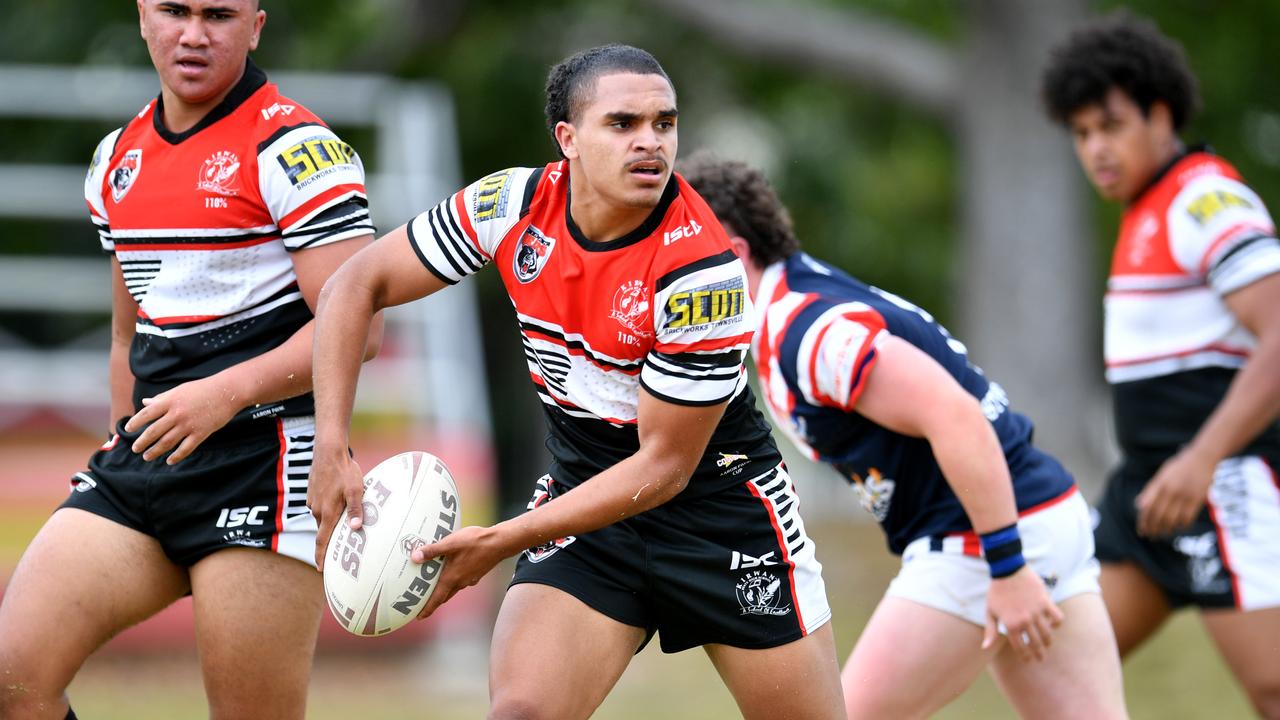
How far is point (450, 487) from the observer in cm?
383

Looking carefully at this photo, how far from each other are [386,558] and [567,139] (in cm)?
113

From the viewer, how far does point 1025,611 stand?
412cm

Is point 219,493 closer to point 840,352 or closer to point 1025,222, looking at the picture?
point 840,352

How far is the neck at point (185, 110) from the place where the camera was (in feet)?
13.3

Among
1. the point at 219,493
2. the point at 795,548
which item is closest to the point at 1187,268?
the point at 795,548

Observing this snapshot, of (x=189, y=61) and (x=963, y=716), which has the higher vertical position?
(x=189, y=61)

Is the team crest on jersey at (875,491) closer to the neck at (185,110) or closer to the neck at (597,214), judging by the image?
the neck at (597,214)

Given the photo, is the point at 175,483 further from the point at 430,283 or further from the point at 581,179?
the point at 581,179

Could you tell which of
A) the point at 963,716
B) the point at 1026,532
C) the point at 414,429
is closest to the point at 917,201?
the point at 414,429

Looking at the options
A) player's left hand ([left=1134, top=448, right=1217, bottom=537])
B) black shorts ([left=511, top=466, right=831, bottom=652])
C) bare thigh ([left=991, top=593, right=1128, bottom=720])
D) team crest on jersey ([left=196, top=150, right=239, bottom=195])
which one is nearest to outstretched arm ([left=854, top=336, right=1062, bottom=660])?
bare thigh ([left=991, top=593, right=1128, bottom=720])

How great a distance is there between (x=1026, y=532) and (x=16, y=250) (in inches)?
604

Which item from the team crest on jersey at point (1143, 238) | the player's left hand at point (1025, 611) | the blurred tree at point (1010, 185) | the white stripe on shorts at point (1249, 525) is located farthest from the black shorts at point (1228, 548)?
the blurred tree at point (1010, 185)

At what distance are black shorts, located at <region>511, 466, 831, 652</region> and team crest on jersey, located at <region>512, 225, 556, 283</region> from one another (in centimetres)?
63

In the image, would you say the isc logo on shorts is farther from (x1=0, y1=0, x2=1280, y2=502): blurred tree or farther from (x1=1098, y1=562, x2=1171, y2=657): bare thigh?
(x1=0, y1=0, x2=1280, y2=502): blurred tree
